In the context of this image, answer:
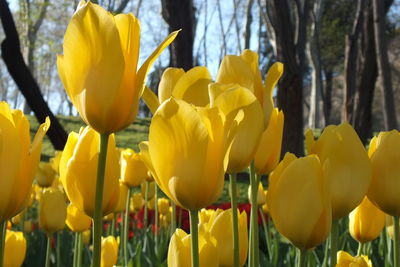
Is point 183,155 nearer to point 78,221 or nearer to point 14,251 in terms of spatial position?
point 14,251

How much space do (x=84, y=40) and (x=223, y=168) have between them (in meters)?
0.21

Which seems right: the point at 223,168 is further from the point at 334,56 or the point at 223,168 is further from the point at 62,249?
the point at 334,56

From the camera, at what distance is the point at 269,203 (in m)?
0.70

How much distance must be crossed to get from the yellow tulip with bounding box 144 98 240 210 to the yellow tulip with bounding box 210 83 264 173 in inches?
1.6

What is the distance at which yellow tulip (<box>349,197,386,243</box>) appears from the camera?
0.96m

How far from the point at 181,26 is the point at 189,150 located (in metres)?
4.00

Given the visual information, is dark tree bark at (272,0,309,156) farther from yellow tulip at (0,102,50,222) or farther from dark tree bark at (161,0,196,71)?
yellow tulip at (0,102,50,222)

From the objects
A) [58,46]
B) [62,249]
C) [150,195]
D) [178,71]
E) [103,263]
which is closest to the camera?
[178,71]

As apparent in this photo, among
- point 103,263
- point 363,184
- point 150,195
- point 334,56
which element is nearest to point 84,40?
point 363,184

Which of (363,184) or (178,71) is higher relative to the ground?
(178,71)

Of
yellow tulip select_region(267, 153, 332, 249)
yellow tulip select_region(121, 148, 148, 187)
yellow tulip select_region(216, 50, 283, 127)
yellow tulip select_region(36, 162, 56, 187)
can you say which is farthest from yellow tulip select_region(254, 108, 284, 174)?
yellow tulip select_region(36, 162, 56, 187)

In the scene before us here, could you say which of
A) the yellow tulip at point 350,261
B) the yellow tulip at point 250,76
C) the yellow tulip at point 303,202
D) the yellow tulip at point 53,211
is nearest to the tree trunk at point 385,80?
the yellow tulip at point 53,211

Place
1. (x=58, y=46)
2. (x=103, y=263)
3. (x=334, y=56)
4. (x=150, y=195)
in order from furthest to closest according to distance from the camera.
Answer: (x=58, y=46), (x=334, y=56), (x=150, y=195), (x=103, y=263)

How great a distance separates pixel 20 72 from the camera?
164 inches
